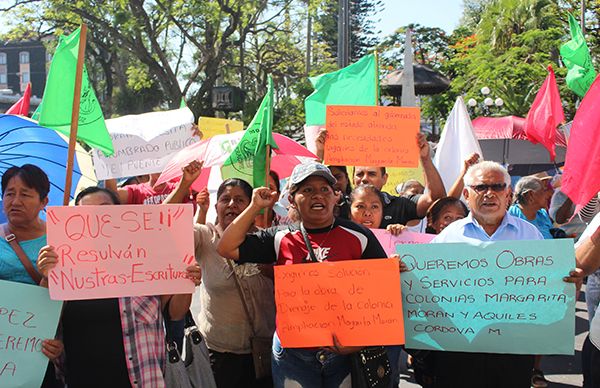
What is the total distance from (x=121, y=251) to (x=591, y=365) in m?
2.15

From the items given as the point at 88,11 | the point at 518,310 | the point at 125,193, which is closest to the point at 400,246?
the point at 518,310

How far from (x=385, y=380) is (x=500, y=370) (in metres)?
0.53

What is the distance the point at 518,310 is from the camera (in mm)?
2982

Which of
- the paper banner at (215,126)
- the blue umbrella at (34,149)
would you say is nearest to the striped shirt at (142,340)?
the blue umbrella at (34,149)

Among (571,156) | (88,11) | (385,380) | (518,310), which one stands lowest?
(385,380)

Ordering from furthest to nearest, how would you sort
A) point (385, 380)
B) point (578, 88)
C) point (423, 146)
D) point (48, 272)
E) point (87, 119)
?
1. point (578, 88)
2. point (423, 146)
3. point (87, 119)
4. point (385, 380)
5. point (48, 272)

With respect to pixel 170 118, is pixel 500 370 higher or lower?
lower

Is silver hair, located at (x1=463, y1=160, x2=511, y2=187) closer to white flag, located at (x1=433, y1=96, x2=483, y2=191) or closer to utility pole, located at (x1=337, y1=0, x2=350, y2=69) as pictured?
white flag, located at (x1=433, y1=96, x2=483, y2=191)

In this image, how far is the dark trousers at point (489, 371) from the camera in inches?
119

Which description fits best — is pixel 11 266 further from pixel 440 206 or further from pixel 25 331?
pixel 440 206

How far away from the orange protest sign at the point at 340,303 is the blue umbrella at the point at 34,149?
148 cm

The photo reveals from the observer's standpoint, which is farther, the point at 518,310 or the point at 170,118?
the point at 170,118

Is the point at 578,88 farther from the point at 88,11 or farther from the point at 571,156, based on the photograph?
the point at 88,11

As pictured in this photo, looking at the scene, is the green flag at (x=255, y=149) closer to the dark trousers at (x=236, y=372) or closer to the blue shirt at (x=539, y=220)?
the dark trousers at (x=236, y=372)
